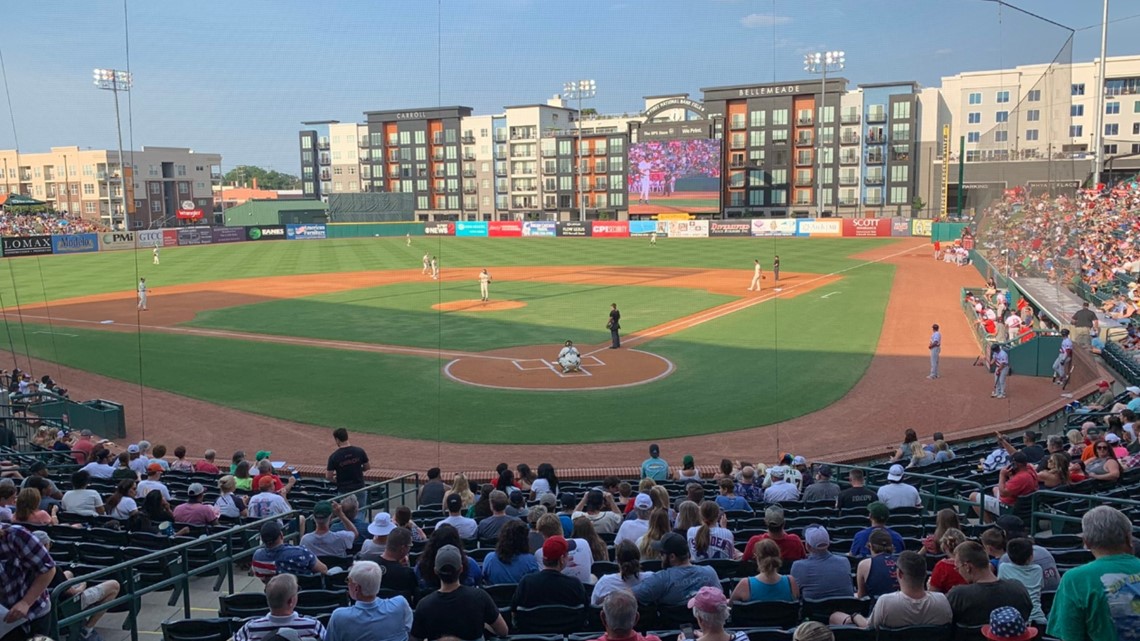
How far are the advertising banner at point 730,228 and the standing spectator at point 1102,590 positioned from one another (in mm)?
75285

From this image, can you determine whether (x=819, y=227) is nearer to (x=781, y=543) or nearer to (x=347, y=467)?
(x=347, y=467)

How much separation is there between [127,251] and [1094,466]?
7541 centimetres

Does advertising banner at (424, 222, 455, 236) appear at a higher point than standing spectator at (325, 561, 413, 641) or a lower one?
higher

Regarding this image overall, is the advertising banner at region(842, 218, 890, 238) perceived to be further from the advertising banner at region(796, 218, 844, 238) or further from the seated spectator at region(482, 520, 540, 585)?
the seated spectator at region(482, 520, 540, 585)

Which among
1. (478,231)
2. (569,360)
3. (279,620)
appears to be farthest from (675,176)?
(279,620)

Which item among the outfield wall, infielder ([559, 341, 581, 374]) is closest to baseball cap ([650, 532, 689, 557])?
infielder ([559, 341, 581, 374])

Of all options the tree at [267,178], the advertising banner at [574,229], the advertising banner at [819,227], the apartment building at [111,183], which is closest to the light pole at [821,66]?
the advertising banner at [819,227]

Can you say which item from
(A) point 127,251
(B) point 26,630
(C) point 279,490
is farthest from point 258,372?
(A) point 127,251

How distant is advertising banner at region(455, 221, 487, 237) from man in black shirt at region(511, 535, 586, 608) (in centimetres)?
8175

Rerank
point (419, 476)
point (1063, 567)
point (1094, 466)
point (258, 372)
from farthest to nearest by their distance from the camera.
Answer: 1. point (258, 372)
2. point (419, 476)
3. point (1094, 466)
4. point (1063, 567)

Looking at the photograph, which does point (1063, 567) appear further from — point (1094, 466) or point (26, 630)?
point (26, 630)

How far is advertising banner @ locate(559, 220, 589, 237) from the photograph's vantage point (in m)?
83.8

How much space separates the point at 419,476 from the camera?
1523 centimetres

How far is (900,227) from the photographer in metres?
75.8
